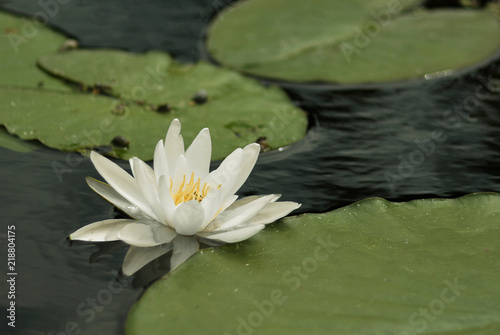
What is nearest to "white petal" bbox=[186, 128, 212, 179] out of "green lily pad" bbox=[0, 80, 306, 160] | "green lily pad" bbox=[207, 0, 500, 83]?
"green lily pad" bbox=[0, 80, 306, 160]

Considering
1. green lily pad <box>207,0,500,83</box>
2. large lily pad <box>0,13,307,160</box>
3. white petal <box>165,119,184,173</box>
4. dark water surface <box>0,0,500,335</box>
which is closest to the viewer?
dark water surface <box>0,0,500,335</box>

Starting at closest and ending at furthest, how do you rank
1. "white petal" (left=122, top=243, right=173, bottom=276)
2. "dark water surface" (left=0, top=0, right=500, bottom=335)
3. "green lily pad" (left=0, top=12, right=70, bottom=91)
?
"dark water surface" (left=0, top=0, right=500, bottom=335) → "white petal" (left=122, top=243, right=173, bottom=276) → "green lily pad" (left=0, top=12, right=70, bottom=91)

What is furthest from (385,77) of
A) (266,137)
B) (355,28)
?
(266,137)

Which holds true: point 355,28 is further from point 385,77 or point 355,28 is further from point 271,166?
point 271,166

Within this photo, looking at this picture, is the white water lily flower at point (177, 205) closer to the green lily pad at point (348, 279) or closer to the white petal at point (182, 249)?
the white petal at point (182, 249)

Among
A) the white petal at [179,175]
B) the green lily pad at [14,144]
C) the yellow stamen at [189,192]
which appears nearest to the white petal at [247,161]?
the yellow stamen at [189,192]

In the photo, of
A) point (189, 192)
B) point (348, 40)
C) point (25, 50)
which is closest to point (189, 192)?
point (189, 192)

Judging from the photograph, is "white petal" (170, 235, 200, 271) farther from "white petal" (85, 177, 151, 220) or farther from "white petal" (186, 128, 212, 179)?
"white petal" (186, 128, 212, 179)
